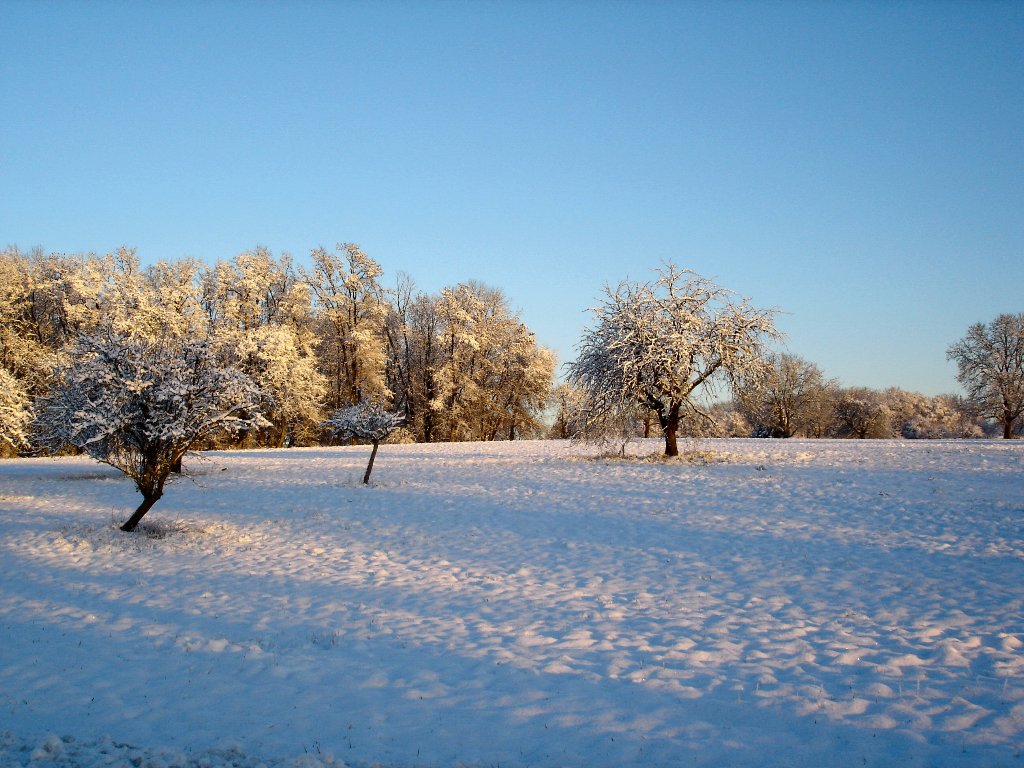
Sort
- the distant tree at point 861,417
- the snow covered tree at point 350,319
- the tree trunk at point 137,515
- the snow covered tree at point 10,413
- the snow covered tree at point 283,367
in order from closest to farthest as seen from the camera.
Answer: the tree trunk at point 137,515
the snow covered tree at point 10,413
the snow covered tree at point 283,367
the snow covered tree at point 350,319
the distant tree at point 861,417

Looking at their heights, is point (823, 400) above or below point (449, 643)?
above

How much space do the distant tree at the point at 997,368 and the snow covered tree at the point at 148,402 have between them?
178 ft

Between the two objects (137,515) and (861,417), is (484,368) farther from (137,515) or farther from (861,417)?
(861,417)

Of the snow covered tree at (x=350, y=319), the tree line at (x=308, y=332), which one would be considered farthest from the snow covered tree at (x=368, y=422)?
the snow covered tree at (x=350, y=319)

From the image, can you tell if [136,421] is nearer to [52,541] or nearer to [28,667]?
[52,541]

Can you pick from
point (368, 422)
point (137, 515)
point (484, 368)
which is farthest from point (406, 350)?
point (137, 515)

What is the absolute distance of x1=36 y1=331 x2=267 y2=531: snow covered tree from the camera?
546 inches

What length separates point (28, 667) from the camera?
704 centimetres

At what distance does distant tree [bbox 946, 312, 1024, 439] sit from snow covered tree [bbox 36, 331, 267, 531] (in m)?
54.2

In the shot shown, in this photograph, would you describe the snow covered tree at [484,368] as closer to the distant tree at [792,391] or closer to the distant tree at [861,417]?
the distant tree at [792,391]

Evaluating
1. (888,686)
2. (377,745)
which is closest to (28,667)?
(377,745)

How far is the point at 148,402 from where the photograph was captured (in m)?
14.1

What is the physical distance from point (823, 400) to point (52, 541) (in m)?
78.5

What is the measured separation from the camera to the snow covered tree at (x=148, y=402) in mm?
13859
